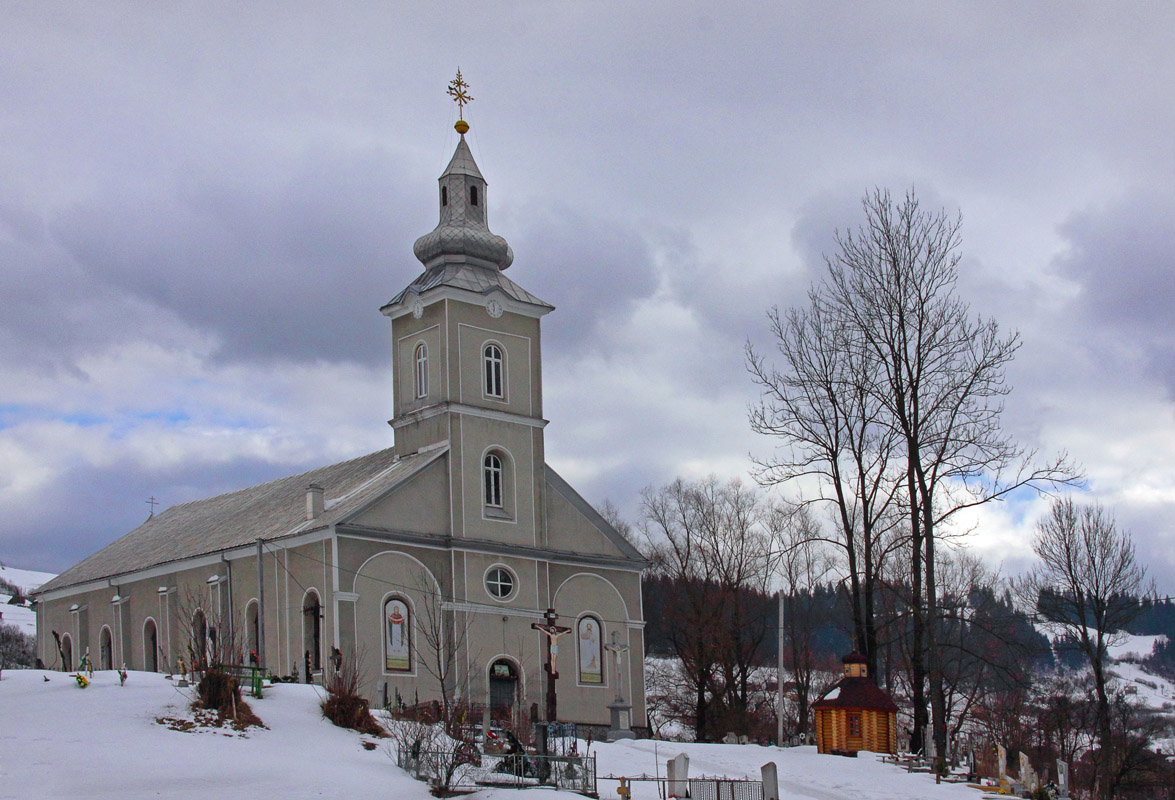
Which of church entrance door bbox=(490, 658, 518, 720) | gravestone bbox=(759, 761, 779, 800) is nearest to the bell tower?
church entrance door bbox=(490, 658, 518, 720)

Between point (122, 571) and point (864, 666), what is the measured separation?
26.0 metres

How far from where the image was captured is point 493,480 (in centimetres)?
4209

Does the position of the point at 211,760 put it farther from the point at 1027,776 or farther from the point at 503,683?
the point at 503,683

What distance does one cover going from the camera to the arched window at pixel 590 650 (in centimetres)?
4241

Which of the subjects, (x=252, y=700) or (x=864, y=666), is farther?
(x=864, y=666)

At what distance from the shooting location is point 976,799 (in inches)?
1051

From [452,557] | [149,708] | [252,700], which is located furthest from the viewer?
[452,557]

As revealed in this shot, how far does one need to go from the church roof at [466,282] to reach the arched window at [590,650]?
10121 millimetres

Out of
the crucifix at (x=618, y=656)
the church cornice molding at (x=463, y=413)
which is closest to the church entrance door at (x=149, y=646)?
the church cornice molding at (x=463, y=413)

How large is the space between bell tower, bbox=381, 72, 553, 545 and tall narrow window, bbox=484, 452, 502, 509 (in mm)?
30

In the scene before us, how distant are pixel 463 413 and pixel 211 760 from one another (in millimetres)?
19238

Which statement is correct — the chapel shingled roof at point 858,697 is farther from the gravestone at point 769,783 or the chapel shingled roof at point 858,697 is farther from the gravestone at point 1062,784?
the gravestone at point 769,783

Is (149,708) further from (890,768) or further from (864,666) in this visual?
(864,666)

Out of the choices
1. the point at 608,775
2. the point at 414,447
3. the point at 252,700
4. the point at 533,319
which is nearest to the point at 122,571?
the point at 414,447
